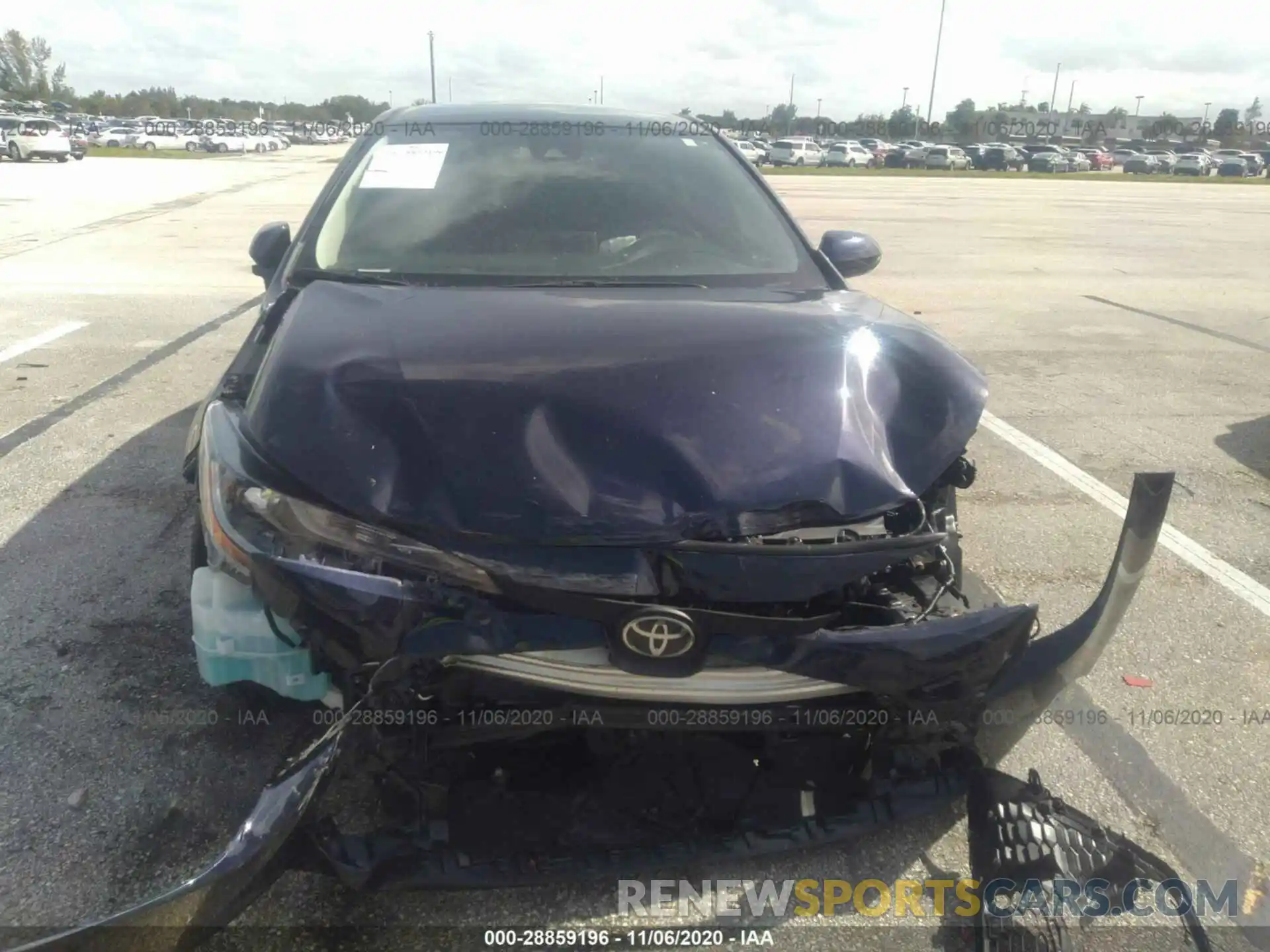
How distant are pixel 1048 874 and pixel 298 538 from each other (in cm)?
162

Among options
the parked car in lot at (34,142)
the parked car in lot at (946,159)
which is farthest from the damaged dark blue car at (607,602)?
the parked car in lot at (946,159)

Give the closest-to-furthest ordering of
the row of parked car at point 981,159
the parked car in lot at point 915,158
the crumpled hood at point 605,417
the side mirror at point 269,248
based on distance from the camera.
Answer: the crumpled hood at point 605,417 < the side mirror at point 269,248 < the row of parked car at point 981,159 < the parked car in lot at point 915,158

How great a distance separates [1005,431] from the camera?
5621mm

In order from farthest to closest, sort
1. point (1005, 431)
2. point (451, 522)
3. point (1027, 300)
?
point (1027, 300) → point (1005, 431) → point (451, 522)

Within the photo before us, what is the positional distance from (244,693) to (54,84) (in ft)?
395

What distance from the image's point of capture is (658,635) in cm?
184

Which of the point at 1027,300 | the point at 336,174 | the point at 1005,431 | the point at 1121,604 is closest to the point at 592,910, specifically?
the point at 1121,604

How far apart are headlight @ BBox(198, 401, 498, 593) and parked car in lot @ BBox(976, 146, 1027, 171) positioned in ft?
170

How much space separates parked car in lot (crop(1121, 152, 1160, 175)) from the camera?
51.1 metres

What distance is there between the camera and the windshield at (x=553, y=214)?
125 inches

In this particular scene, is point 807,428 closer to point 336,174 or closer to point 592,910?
point 592,910

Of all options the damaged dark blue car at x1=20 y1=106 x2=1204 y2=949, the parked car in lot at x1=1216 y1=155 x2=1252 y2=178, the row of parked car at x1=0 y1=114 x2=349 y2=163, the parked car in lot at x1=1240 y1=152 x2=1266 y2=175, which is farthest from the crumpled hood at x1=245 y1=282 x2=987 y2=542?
the parked car in lot at x1=1240 y1=152 x2=1266 y2=175

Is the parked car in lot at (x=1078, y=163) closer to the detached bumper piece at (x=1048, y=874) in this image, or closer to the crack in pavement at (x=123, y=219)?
the crack in pavement at (x=123, y=219)

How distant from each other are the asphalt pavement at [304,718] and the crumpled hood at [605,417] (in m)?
0.77
